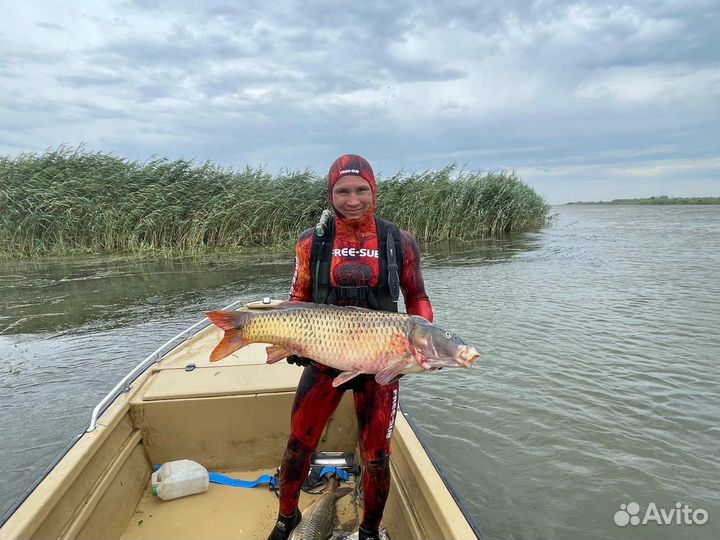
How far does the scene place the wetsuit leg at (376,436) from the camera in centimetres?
297

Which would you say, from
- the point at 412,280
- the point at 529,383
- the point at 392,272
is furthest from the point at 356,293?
the point at 529,383

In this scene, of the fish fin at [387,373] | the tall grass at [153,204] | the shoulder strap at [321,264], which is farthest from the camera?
the tall grass at [153,204]

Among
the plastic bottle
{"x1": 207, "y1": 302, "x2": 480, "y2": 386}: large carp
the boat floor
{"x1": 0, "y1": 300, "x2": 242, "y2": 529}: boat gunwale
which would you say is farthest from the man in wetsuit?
{"x1": 0, "y1": 300, "x2": 242, "y2": 529}: boat gunwale

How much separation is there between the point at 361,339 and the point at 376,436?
28.6 inches

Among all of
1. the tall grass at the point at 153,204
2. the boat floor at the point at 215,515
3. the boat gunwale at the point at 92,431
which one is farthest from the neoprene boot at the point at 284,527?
the tall grass at the point at 153,204

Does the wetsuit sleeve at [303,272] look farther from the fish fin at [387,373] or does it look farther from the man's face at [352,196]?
the fish fin at [387,373]

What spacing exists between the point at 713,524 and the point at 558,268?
13.1m

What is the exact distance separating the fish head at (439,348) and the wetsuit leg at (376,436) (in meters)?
0.56

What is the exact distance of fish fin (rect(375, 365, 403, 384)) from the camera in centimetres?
256

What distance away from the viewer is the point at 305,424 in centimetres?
308

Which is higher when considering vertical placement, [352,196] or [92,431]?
[352,196]

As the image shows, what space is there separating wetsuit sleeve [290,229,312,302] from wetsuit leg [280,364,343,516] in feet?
1.50

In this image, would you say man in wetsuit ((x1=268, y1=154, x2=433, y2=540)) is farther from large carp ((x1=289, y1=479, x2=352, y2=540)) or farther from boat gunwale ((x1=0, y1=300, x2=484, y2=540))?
boat gunwale ((x1=0, y1=300, x2=484, y2=540))

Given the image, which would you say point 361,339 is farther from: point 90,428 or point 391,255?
point 90,428
